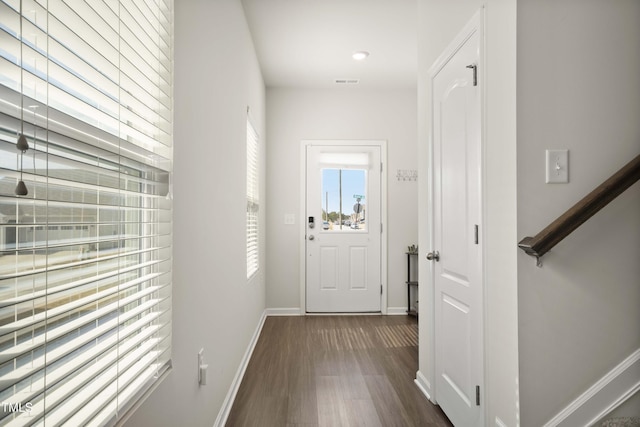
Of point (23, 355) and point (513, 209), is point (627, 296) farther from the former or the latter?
point (23, 355)

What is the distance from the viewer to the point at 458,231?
201 cm

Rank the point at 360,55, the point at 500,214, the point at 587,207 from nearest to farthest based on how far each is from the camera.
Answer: the point at 587,207 → the point at 500,214 → the point at 360,55

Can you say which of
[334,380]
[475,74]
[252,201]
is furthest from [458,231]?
[252,201]

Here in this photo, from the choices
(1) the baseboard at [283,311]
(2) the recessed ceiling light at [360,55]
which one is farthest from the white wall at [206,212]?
(1) the baseboard at [283,311]

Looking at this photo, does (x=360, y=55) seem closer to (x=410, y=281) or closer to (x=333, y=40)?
(x=333, y=40)

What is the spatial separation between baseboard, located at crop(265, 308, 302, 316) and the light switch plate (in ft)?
11.7

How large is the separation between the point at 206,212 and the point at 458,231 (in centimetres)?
133

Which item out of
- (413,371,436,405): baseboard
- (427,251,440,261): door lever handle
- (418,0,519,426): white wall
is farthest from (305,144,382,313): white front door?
(418,0,519,426): white wall

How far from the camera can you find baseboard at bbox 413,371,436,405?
2.36 metres

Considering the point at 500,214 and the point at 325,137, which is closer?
the point at 500,214

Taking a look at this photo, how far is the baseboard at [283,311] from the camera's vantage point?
456 cm

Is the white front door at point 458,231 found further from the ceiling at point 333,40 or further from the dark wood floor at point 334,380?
the ceiling at point 333,40

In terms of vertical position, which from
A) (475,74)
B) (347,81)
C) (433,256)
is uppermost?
(347,81)

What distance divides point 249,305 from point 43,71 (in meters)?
2.80
